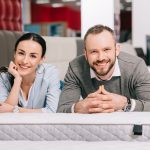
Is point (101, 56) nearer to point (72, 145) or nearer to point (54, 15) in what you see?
point (72, 145)

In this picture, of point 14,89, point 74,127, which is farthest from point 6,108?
point 74,127

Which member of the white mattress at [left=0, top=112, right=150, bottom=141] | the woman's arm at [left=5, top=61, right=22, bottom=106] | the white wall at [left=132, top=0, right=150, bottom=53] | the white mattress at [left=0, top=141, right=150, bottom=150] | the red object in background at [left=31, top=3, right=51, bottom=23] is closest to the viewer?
the white mattress at [left=0, top=141, right=150, bottom=150]

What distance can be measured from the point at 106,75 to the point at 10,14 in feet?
11.1

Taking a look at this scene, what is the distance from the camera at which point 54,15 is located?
1812 centimetres

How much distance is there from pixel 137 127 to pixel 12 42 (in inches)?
75.9

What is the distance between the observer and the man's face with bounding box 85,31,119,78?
1816 millimetres

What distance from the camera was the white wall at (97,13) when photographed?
14.7ft

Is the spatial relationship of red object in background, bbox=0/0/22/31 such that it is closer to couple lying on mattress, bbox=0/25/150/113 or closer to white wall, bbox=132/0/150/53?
white wall, bbox=132/0/150/53

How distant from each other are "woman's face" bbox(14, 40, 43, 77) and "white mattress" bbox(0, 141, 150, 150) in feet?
3.02

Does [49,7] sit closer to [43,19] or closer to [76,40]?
[43,19]

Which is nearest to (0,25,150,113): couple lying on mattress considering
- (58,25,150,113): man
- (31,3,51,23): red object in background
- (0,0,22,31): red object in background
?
(58,25,150,113): man

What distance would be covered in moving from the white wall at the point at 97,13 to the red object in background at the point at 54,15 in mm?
12536

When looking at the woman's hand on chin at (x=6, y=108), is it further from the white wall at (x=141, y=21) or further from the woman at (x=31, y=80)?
the white wall at (x=141, y=21)

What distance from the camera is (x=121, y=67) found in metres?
1.95
